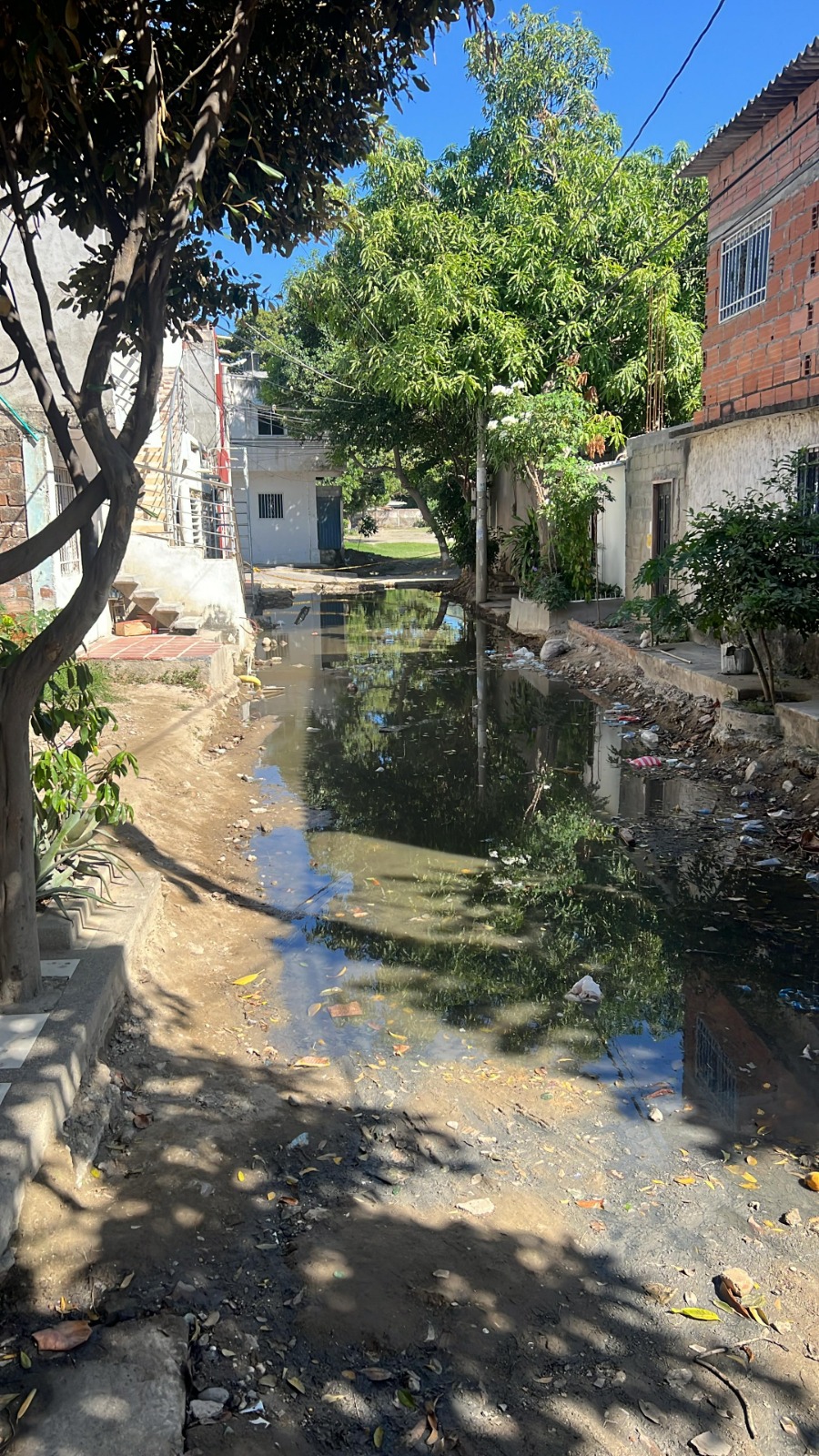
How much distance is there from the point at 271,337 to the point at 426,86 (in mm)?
29172

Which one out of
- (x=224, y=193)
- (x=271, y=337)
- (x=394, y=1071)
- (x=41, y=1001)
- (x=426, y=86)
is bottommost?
(x=394, y=1071)

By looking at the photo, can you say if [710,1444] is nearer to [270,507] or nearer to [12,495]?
[12,495]

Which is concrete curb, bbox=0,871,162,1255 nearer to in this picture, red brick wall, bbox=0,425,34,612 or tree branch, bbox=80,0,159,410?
tree branch, bbox=80,0,159,410

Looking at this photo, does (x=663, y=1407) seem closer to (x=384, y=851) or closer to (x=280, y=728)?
(x=384, y=851)

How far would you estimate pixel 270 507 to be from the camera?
37.3 meters

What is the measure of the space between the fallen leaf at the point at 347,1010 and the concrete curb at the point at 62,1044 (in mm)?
991

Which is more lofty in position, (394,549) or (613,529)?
(613,529)

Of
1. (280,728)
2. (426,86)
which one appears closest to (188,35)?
(426,86)

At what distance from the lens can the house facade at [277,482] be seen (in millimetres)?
36500

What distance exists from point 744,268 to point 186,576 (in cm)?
888

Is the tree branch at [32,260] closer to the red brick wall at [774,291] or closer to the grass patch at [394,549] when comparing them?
the red brick wall at [774,291]

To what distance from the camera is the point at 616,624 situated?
15758 millimetres

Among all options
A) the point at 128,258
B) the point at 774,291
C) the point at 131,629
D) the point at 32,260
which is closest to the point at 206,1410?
the point at 128,258

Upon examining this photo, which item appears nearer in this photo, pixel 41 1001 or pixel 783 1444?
pixel 783 1444
